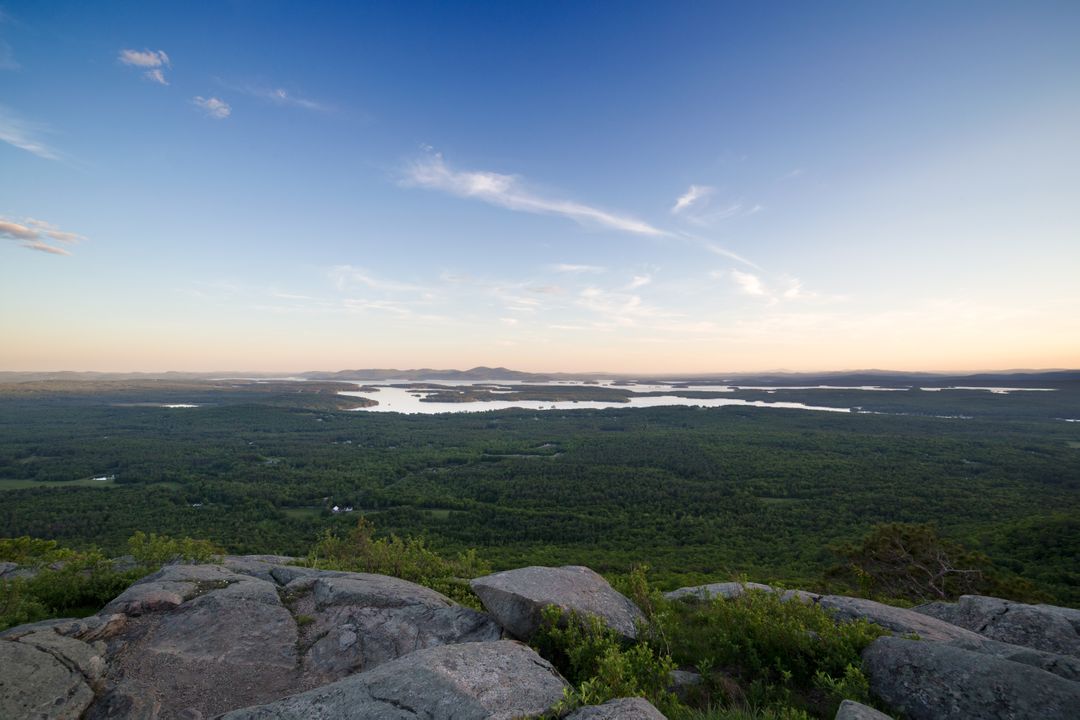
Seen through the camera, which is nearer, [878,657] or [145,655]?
[878,657]

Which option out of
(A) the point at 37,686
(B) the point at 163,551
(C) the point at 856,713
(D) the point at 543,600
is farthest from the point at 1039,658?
(B) the point at 163,551

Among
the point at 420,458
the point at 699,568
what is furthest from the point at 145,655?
the point at 420,458

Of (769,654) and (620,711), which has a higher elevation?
(620,711)

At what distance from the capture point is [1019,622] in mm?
9570

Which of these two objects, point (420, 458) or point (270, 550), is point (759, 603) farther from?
point (420, 458)

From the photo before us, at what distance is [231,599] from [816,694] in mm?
11337

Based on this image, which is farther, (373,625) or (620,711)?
(373,625)

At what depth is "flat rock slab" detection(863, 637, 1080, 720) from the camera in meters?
5.09

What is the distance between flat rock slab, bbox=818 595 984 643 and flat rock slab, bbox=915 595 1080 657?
0.89 metres

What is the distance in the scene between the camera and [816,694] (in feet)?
21.8

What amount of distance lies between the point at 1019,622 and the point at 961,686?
6801mm

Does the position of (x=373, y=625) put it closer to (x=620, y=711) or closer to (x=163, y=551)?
(x=620, y=711)

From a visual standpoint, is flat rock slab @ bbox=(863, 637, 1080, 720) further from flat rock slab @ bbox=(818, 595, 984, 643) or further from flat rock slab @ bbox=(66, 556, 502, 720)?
flat rock slab @ bbox=(66, 556, 502, 720)

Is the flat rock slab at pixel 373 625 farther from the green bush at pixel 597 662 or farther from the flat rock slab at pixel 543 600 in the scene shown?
the green bush at pixel 597 662
